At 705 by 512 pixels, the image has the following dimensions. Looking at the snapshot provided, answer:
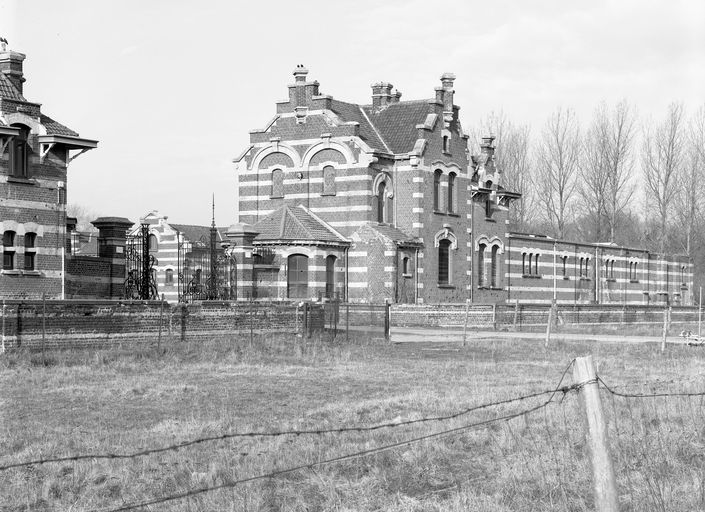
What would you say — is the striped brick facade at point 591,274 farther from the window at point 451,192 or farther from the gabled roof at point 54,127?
the gabled roof at point 54,127

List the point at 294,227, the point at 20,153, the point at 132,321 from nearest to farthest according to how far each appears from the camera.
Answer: the point at 132,321, the point at 20,153, the point at 294,227

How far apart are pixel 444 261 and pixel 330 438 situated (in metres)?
38.9

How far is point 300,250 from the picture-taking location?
149 feet

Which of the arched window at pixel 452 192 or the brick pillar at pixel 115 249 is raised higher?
the arched window at pixel 452 192

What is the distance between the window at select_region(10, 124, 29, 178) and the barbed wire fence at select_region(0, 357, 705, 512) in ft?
74.2

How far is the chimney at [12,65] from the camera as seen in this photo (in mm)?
34250

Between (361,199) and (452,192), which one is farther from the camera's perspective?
(452,192)

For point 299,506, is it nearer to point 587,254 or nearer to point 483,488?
point 483,488

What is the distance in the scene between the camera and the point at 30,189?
33438 millimetres

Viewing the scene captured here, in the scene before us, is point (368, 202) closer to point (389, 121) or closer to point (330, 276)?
point (330, 276)

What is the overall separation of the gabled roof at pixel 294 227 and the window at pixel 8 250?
1356cm

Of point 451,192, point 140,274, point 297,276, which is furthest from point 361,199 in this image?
point 140,274

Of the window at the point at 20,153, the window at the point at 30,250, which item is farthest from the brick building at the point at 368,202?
the window at the point at 20,153

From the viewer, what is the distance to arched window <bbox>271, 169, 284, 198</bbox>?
49.0 meters
